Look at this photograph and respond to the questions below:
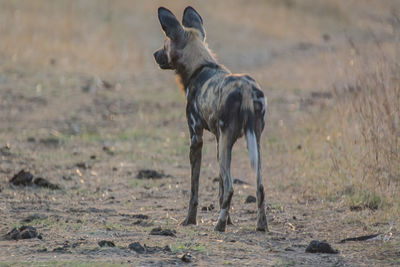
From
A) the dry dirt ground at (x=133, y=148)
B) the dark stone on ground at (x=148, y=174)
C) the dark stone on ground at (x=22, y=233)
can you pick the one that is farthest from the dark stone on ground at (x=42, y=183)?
the dark stone on ground at (x=22, y=233)

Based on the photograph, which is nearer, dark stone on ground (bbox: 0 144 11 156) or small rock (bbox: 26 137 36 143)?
Answer: dark stone on ground (bbox: 0 144 11 156)

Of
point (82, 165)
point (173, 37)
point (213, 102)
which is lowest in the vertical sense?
point (82, 165)

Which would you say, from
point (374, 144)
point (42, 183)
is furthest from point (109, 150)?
point (374, 144)

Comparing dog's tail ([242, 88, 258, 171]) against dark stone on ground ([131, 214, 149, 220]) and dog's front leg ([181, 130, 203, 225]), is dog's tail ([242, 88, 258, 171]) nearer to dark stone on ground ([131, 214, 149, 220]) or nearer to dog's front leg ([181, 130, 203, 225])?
dog's front leg ([181, 130, 203, 225])

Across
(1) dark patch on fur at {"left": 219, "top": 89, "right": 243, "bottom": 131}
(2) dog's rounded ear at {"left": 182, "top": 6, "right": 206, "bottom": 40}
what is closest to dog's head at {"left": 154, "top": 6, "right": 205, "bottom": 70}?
(2) dog's rounded ear at {"left": 182, "top": 6, "right": 206, "bottom": 40}

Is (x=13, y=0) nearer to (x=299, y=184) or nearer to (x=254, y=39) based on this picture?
(x=254, y=39)

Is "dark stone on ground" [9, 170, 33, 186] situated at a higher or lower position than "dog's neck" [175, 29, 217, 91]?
lower

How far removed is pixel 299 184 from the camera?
6250 millimetres

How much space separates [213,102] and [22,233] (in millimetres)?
1422

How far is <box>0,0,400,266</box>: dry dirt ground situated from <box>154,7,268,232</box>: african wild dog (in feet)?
0.95

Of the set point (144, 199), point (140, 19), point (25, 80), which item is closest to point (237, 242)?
point (144, 199)

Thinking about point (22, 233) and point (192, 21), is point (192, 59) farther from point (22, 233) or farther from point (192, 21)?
point (22, 233)

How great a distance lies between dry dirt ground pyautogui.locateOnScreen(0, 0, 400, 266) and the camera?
13.3ft

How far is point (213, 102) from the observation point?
4641mm
